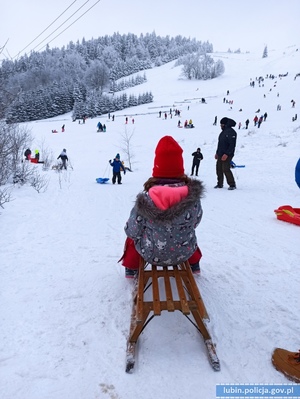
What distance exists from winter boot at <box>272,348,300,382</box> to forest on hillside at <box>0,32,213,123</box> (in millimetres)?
5727

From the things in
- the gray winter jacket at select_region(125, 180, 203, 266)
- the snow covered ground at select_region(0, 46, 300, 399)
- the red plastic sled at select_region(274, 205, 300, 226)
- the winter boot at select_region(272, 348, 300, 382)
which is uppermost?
the gray winter jacket at select_region(125, 180, 203, 266)

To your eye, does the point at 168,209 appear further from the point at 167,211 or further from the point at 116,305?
the point at 116,305

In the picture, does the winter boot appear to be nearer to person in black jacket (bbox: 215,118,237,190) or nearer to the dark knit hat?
the dark knit hat

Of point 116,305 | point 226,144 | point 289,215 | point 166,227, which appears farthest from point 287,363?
point 226,144

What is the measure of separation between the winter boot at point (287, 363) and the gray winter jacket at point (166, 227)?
42.3 inches

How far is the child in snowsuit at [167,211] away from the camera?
2.38 m

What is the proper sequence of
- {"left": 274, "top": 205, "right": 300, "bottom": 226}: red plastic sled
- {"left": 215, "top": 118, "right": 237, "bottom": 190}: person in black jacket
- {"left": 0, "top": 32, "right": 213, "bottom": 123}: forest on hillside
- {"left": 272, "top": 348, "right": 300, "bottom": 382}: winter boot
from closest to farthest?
{"left": 272, "top": 348, "right": 300, "bottom": 382}: winter boot, {"left": 274, "top": 205, "right": 300, "bottom": 226}: red plastic sled, {"left": 215, "top": 118, "right": 237, "bottom": 190}: person in black jacket, {"left": 0, "top": 32, "right": 213, "bottom": 123}: forest on hillside

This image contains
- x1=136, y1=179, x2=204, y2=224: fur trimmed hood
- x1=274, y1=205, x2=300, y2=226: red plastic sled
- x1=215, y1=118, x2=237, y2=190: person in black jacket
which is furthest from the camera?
x1=215, y1=118, x2=237, y2=190: person in black jacket

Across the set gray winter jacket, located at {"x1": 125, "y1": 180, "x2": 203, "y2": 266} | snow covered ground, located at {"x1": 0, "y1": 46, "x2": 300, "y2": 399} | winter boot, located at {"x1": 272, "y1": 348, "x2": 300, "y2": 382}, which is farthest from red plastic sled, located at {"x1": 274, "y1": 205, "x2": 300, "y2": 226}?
winter boot, located at {"x1": 272, "y1": 348, "x2": 300, "y2": 382}

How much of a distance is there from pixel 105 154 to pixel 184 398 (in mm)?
21496

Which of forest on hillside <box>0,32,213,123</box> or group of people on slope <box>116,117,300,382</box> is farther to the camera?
forest on hillside <box>0,32,213,123</box>

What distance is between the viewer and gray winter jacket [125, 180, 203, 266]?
2.39 meters

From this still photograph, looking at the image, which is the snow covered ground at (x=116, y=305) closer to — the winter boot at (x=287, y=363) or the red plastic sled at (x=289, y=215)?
the winter boot at (x=287, y=363)

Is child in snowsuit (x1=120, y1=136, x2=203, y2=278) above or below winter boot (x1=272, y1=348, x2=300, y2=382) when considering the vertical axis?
above
